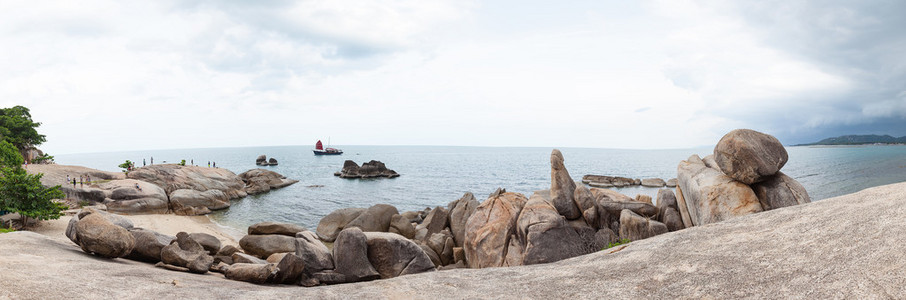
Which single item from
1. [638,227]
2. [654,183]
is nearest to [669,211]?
[638,227]

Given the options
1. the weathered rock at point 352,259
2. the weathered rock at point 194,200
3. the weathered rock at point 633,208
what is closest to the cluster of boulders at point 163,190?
the weathered rock at point 194,200

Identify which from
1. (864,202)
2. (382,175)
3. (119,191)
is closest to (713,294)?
(864,202)

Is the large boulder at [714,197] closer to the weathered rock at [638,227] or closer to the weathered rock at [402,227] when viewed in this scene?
the weathered rock at [638,227]

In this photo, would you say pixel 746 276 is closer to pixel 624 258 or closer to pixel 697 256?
pixel 697 256

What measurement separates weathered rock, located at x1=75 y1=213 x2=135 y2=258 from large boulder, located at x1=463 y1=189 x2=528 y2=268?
12.1 meters

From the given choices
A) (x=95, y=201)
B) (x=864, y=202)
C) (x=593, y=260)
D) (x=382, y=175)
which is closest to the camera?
(x=864, y=202)

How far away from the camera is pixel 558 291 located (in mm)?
6992

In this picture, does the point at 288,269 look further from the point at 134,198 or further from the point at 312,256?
the point at 134,198

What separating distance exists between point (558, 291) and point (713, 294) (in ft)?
7.26

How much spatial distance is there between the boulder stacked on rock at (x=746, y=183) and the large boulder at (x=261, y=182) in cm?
6253

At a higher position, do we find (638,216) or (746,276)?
(746,276)

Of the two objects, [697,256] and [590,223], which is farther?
[590,223]

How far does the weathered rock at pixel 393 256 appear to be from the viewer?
14492 millimetres

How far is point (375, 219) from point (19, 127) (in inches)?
2402
